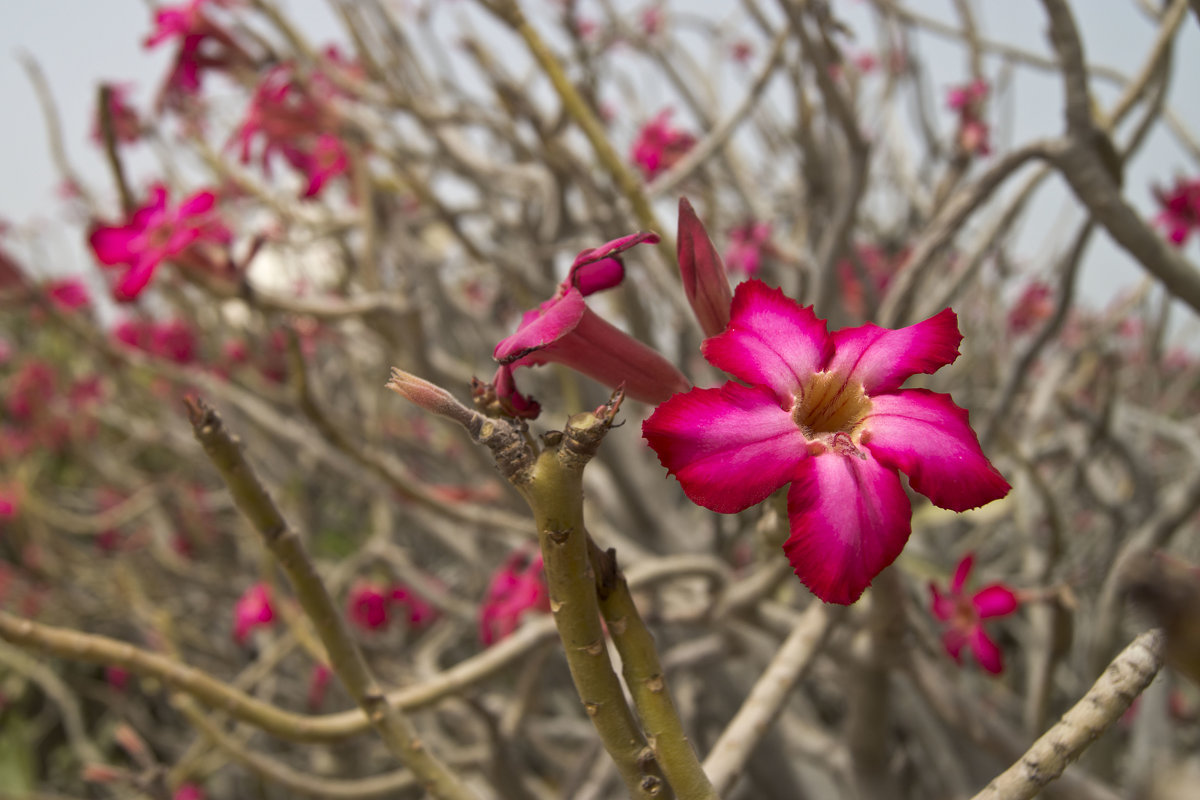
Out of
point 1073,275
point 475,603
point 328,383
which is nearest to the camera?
point 1073,275

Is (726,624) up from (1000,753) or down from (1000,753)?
up

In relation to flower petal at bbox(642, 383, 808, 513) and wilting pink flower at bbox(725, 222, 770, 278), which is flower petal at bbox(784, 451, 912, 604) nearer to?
flower petal at bbox(642, 383, 808, 513)

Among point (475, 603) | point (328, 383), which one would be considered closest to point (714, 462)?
point (475, 603)

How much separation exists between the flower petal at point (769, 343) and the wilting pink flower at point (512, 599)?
0.62 metres

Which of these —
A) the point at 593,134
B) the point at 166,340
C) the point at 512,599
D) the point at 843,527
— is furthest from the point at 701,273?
→ the point at 166,340

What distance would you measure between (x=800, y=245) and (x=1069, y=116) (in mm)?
1194

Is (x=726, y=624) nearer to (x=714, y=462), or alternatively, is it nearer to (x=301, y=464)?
(x=714, y=462)

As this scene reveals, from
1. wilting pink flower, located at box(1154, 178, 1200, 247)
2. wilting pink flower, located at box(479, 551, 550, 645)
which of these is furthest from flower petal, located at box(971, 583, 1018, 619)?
wilting pink flower, located at box(1154, 178, 1200, 247)

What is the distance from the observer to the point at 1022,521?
1.45 meters

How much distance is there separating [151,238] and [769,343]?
0.82 meters

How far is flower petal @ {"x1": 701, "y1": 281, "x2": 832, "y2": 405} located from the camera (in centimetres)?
38

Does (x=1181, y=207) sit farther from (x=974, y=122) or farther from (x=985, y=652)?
(x=985, y=652)

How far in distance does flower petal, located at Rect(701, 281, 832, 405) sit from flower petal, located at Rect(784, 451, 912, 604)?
56mm

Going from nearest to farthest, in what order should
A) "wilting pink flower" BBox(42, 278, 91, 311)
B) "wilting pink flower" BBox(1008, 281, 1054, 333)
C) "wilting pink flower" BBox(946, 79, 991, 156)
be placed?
"wilting pink flower" BBox(946, 79, 991, 156), "wilting pink flower" BBox(42, 278, 91, 311), "wilting pink flower" BBox(1008, 281, 1054, 333)
